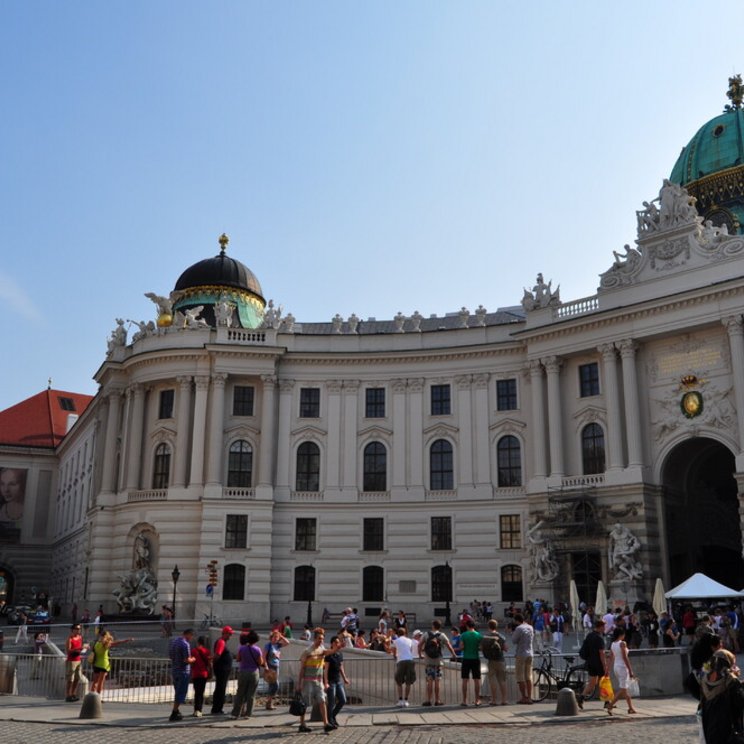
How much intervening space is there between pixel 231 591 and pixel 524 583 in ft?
52.8

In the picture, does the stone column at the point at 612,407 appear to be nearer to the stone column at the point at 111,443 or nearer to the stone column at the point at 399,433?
→ the stone column at the point at 399,433

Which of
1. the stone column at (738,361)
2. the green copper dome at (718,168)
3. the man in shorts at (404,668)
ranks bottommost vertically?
the man in shorts at (404,668)

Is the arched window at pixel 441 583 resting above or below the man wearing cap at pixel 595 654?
above

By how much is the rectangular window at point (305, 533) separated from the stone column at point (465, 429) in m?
8.82

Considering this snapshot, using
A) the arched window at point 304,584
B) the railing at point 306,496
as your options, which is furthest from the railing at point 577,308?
the arched window at point 304,584

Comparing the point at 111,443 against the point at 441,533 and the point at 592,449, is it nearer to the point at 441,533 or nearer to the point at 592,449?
the point at 441,533

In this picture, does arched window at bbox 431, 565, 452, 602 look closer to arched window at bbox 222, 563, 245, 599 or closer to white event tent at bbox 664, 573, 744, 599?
arched window at bbox 222, 563, 245, 599

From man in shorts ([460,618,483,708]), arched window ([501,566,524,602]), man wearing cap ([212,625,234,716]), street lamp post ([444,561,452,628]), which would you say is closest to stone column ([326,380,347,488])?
street lamp post ([444,561,452,628])

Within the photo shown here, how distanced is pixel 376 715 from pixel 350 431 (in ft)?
109

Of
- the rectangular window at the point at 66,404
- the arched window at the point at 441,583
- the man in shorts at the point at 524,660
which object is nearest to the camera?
the man in shorts at the point at 524,660

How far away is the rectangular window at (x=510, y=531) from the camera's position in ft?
160

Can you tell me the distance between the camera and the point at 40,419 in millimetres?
88625

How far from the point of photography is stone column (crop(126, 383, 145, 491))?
52969 mm

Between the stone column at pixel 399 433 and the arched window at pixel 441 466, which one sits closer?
the arched window at pixel 441 466
